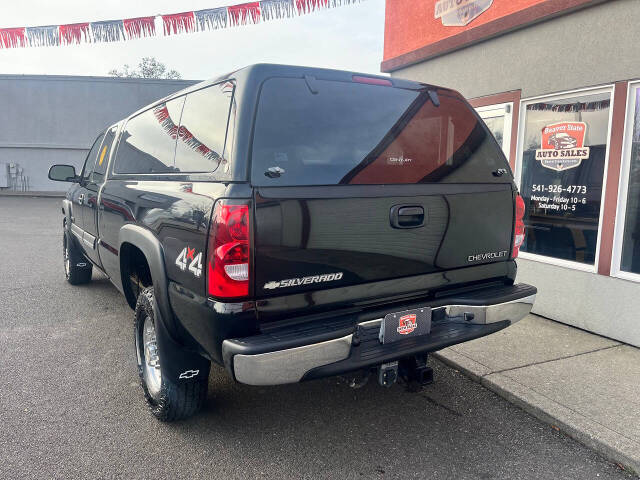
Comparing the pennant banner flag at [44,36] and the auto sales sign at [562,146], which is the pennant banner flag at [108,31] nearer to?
the pennant banner flag at [44,36]

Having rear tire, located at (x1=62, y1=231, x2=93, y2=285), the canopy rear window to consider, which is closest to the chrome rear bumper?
the canopy rear window

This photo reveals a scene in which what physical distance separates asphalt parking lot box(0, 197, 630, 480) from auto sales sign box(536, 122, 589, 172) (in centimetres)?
250

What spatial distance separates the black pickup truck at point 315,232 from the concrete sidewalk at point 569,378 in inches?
28.4

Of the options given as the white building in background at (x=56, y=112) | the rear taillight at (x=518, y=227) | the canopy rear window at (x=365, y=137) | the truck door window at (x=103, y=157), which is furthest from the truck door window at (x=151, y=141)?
the white building in background at (x=56, y=112)

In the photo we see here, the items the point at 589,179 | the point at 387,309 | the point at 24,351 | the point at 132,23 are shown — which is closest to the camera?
the point at 387,309

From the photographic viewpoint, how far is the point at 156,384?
3332 millimetres

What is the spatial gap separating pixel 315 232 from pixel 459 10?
5107 mm

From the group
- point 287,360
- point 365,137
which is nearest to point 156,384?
point 287,360

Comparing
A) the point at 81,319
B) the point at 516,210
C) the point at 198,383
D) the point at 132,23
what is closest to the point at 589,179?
the point at 516,210

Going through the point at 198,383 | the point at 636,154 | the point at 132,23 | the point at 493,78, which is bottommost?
the point at 198,383

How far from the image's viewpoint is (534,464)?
9.30 feet

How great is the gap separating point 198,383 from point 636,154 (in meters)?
4.06

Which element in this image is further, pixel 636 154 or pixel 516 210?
pixel 636 154

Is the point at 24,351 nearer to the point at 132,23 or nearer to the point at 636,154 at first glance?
the point at 636,154
